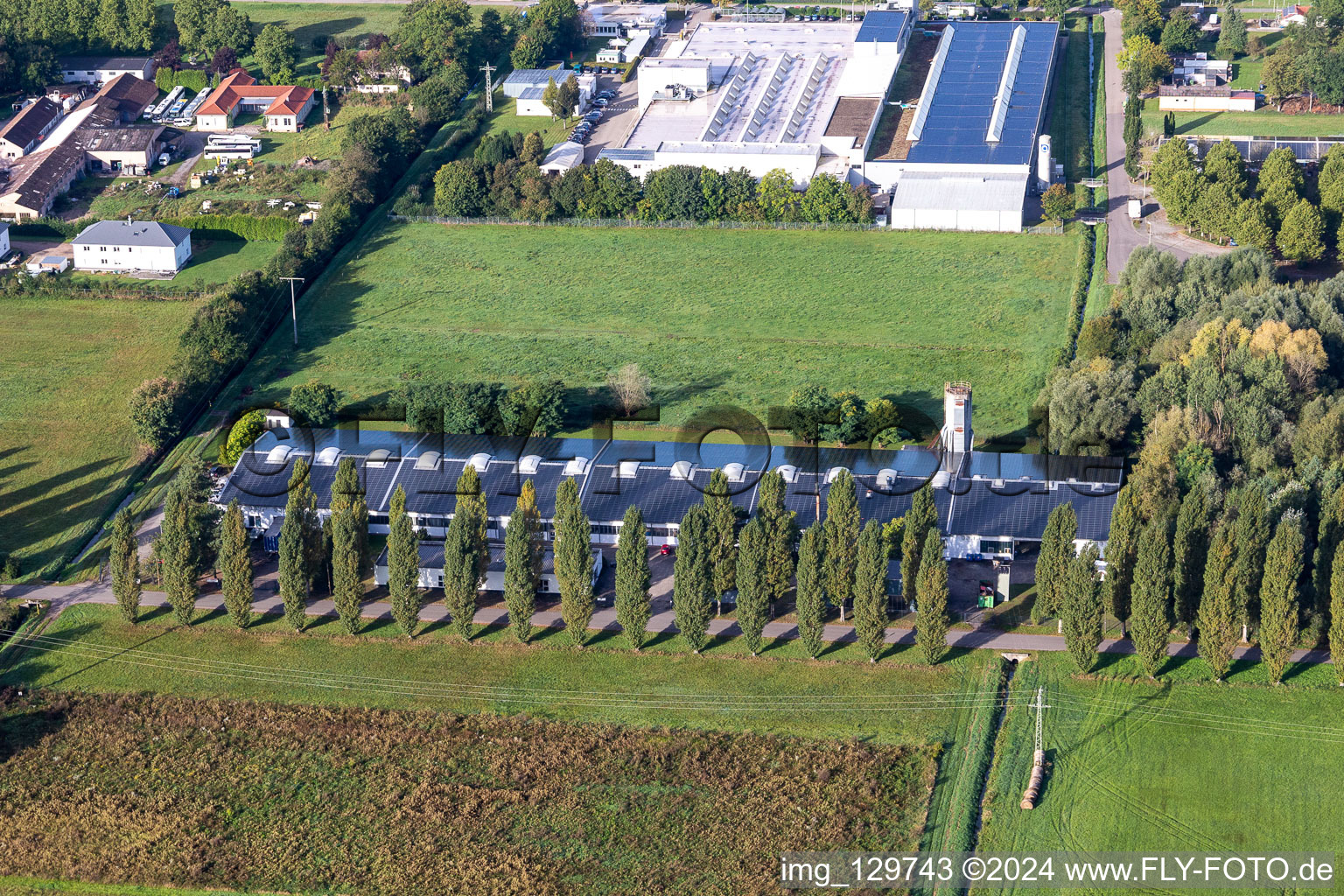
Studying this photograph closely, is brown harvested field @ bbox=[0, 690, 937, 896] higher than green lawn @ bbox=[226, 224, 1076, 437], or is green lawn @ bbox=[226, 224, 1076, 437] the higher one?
green lawn @ bbox=[226, 224, 1076, 437]

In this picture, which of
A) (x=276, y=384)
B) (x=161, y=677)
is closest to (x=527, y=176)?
(x=276, y=384)

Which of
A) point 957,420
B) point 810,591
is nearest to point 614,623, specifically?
point 810,591

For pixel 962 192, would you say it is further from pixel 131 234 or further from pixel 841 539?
pixel 131 234

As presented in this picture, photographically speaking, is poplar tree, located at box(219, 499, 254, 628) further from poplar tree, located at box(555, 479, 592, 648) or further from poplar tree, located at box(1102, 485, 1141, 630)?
poplar tree, located at box(1102, 485, 1141, 630)

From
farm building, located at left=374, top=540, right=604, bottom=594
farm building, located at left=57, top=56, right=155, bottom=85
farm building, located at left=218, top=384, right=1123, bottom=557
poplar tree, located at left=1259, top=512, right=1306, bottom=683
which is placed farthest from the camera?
farm building, located at left=57, top=56, right=155, bottom=85

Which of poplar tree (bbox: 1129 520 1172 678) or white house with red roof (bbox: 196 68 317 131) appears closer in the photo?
poplar tree (bbox: 1129 520 1172 678)

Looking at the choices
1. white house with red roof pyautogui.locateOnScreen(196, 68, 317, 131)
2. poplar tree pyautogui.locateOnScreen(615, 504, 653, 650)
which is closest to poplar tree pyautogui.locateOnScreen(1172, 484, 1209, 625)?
poplar tree pyautogui.locateOnScreen(615, 504, 653, 650)
